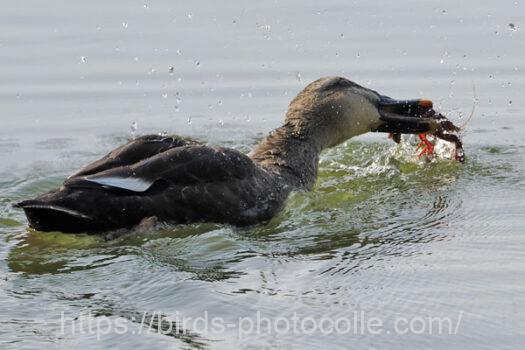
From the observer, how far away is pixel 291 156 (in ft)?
31.3

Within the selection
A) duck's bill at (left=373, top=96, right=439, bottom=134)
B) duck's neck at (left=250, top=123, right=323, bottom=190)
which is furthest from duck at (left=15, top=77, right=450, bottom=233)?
duck's bill at (left=373, top=96, right=439, bottom=134)

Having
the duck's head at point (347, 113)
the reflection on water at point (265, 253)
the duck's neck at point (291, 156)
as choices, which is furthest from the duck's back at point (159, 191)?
the duck's head at point (347, 113)

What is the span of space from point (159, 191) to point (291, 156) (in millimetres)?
1730

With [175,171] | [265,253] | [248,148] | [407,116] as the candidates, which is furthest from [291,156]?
[265,253]

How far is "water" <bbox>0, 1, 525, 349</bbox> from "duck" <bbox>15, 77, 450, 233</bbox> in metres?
0.17

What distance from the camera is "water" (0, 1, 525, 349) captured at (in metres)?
6.56

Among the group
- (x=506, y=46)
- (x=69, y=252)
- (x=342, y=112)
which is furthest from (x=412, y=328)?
(x=506, y=46)

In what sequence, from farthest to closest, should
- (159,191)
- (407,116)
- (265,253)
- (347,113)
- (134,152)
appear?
(407,116) < (347,113) < (134,152) < (159,191) < (265,253)

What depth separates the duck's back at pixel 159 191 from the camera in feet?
25.7

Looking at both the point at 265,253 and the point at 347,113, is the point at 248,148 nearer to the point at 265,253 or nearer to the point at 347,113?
the point at 347,113

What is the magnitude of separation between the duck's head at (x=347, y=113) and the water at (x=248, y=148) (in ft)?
1.28

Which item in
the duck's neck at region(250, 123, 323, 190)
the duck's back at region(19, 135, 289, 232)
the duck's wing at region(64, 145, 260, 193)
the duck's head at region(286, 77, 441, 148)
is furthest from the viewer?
the duck's head at region(286, 77, 441, 148)

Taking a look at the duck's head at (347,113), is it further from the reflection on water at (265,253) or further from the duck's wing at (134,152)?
the duck's wing at (134,152)

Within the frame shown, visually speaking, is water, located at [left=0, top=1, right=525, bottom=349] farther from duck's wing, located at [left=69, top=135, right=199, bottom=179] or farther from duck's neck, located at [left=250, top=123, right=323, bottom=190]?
duck's wing, located at [left=69, top=135, right=199, bottom=179]
